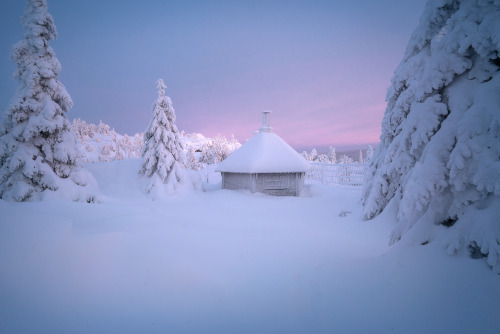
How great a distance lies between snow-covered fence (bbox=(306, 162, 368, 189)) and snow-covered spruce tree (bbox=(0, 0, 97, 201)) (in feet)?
59.6

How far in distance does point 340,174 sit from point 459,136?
1772 centimetres

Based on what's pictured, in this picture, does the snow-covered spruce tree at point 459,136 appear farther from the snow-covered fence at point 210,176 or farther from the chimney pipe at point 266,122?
the snow-covered fence at point 210,176

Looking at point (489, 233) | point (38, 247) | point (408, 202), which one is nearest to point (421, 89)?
point (408, 202)

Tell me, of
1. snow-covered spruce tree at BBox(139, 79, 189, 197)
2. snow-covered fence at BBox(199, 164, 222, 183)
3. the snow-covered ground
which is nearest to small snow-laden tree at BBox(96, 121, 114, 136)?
snow-covered fence at BBox(199, 164, 222, 183)

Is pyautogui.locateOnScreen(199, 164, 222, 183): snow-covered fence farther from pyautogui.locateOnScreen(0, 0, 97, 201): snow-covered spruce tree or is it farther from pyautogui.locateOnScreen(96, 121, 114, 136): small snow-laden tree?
pyautogui.locateOnScreen(96, 121, 114, 136): small snow-laden tree

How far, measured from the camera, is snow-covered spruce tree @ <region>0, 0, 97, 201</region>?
11.1 metres

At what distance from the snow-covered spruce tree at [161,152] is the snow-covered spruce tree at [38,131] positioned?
5.00 m

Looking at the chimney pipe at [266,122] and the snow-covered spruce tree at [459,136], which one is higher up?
the chimney pipe at [266,122]

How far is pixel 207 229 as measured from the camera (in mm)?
8305

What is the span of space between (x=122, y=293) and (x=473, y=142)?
20.7ft

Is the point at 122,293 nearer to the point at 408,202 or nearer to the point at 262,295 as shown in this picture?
the point at 262,295

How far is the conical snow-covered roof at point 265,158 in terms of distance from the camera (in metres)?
18.2

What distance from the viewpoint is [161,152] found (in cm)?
1762

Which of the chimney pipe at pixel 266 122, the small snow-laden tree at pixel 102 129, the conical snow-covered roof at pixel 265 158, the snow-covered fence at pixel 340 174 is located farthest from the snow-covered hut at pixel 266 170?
the small snow-laden tree at pixel 102 129
